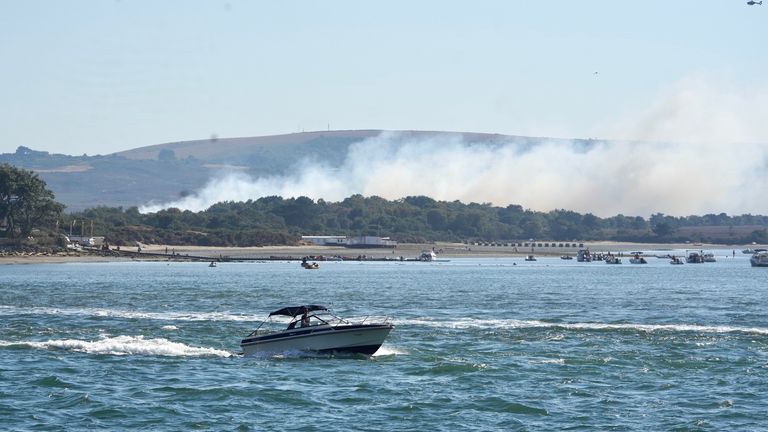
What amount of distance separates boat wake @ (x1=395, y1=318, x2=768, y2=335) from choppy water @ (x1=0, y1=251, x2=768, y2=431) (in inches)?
5.6

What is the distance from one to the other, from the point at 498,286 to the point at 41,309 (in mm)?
52727

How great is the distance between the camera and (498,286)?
121125 mm

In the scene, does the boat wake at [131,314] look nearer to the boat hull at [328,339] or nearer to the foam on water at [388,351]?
the foam on water at [388,351]

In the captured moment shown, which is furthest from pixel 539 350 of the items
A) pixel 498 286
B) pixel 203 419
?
pixel 498 286

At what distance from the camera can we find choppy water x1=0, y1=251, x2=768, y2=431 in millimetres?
40406

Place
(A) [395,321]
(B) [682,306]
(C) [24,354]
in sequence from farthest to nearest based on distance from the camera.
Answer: (B) [682,306], (A) [395,321], (C) [24,354]

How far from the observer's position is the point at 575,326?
68938 mm

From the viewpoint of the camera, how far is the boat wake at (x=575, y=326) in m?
66.1

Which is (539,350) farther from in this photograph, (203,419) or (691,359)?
(203,419)

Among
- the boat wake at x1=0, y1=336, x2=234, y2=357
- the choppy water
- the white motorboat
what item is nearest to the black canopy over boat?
the white motorboat

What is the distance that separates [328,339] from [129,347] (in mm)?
10203

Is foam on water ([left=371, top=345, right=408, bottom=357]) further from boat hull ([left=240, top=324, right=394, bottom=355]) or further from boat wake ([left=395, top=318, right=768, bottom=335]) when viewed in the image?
boat wake ([left=395, top=318, right=768, bottom=335])

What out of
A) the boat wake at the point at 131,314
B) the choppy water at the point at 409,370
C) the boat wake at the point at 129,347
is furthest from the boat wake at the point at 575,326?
the boat wake at the point at 129,347

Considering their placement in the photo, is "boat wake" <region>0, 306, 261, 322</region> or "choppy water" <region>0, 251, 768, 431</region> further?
"boat wake" <region>0, 306, 261, 322</region>
